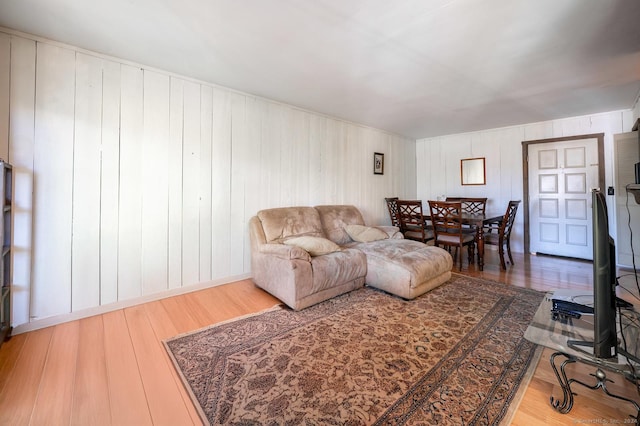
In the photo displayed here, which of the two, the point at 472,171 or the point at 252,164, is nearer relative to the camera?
the point at 252,164

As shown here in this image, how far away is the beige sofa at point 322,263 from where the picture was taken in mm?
2488

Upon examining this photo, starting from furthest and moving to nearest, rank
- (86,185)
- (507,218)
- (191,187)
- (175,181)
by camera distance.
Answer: (507,218)
(191,187)
(175,181)
(86,185)

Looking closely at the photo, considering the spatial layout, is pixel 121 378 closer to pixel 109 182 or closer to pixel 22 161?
pixel 109 182

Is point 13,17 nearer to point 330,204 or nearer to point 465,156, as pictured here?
point 330,204

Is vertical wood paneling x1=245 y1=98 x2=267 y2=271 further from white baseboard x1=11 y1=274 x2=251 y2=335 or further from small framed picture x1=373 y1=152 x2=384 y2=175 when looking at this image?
small framed picture x1=373 y1=152 x2=384 y2=175

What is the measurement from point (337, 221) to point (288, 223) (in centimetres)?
86

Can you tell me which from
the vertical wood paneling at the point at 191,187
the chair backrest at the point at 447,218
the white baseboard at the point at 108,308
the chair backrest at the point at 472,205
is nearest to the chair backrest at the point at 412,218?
the chair backrest at the point at 447,218

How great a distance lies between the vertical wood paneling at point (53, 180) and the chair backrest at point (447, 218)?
391cm

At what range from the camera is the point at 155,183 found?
8.91 ft

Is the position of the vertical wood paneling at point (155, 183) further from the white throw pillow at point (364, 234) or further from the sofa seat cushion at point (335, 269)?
the white throw pillow at point (364, 234)

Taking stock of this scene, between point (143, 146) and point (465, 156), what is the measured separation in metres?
5.59

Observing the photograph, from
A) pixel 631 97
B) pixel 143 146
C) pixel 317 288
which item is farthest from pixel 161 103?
pixel 631 97

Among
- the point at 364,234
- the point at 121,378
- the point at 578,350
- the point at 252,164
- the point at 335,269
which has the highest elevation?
the point at 252,164

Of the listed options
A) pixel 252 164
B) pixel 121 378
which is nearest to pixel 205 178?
pixel 252 164
